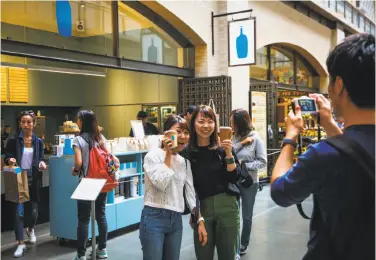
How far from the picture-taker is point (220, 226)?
2996mm

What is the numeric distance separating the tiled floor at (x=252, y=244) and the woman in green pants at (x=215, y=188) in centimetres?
189

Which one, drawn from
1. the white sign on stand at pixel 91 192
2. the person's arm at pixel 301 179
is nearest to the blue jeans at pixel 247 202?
the white sign on stand at pixel 91 192

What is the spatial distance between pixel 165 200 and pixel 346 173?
5.75ft

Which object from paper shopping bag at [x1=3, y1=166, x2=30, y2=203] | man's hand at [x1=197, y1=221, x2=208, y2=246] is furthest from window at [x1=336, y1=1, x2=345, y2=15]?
man's hand at [x1=197, y1=221, x2=208, y2=246]

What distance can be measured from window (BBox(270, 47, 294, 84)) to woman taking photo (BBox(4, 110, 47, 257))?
8.36 m

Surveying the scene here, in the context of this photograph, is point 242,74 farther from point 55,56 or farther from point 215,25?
point 55,56

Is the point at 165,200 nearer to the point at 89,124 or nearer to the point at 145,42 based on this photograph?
the point at 89,124

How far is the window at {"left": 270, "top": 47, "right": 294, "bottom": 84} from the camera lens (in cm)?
1208

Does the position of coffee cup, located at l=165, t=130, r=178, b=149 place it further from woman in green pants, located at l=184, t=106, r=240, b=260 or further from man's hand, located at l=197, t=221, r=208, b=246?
man's hand, located at l=197, t=221, r=208, b=246

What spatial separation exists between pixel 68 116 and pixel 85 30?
512 cm

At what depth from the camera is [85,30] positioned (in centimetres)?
643

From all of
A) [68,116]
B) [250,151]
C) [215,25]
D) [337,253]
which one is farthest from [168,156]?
[68,116]

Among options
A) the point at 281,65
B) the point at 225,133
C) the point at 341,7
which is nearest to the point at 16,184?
the point at 225,133

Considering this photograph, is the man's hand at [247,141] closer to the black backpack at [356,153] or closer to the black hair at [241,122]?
the black hair at [241,122]
